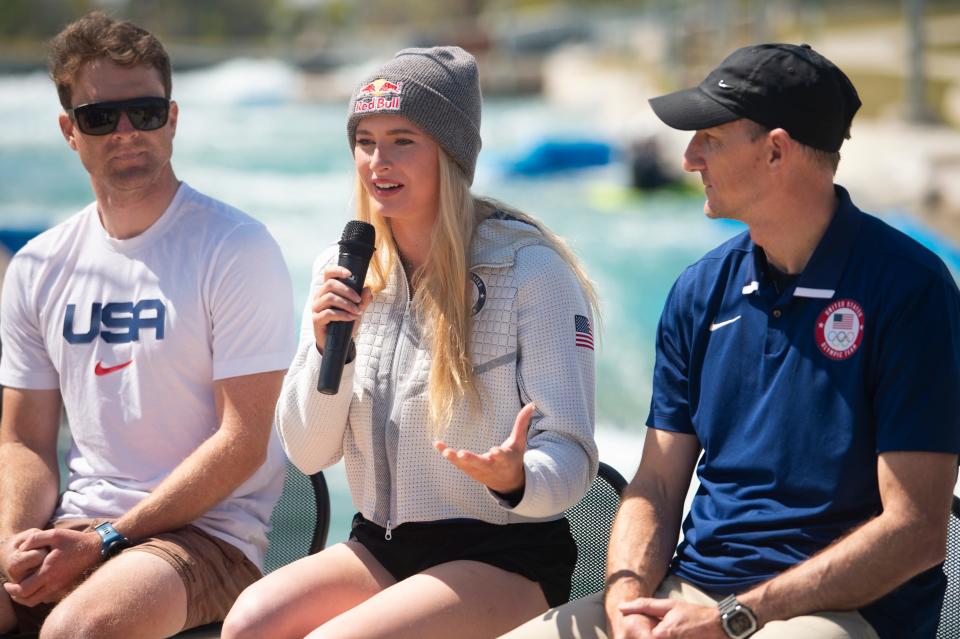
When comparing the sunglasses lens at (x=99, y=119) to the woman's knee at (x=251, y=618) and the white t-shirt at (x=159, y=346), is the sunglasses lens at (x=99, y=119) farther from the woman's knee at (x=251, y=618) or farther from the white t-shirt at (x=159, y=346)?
the woman's knee at (x=251, y=618)

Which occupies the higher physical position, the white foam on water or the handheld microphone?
the white foam on water

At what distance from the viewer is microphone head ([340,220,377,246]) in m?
2.51

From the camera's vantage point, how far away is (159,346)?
301 centimetres

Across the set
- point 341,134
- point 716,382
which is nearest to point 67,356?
point 716,382

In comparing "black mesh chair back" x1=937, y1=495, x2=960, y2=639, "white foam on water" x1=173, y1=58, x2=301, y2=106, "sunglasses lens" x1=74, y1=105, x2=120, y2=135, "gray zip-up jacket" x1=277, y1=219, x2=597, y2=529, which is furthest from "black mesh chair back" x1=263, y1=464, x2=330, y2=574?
"white foam on water" x1=173, y1=58, x2=301, y2=106

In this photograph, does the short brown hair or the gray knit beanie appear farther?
the short brown hair

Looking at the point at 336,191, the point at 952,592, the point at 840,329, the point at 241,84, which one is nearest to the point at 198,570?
the point at 840,329

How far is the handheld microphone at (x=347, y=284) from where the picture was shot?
7.88 ft

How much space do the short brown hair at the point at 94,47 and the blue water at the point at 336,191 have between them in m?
1.28

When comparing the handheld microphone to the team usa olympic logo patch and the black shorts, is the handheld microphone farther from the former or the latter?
the team usa olympic logo patch

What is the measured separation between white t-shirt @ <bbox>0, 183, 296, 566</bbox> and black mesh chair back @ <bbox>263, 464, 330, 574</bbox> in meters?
0.04

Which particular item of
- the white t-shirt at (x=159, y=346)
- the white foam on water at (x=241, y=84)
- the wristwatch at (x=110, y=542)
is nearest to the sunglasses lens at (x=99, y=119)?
the white t-shirt at (x=159, y=346)

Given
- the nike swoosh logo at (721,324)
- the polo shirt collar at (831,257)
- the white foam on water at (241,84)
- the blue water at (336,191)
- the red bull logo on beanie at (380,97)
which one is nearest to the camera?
the polo shirt collar at (831,257)

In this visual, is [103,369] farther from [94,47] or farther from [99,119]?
[94,47]
